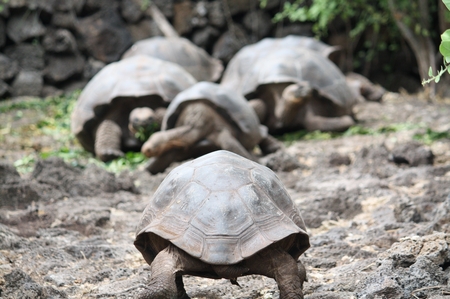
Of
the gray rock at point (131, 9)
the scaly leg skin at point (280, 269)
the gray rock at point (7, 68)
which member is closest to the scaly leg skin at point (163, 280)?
the scaly leg skin at point (280, 269)

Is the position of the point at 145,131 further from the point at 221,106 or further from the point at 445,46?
the point at 445,46

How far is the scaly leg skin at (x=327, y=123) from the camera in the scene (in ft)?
22.3

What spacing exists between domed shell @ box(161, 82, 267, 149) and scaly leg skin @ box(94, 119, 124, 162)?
0.96m

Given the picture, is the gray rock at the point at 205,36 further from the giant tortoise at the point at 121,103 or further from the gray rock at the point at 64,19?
the giant tortoise at the point at 121,103

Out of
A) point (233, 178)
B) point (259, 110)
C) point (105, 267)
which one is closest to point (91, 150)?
point (259, 110)

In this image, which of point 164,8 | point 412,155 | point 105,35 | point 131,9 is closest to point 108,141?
point 412,155

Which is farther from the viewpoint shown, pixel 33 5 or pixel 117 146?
pixel 33 5

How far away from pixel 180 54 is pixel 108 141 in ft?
12.7

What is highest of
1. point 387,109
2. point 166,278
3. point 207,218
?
point 207,218

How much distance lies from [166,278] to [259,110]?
17.1 ft

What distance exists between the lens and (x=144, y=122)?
5.65 metres

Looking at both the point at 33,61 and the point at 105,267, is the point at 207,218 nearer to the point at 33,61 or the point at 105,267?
the point at 105,267

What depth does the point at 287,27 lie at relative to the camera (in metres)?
12.0

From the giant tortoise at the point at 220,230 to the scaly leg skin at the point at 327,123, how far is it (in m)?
4.77
